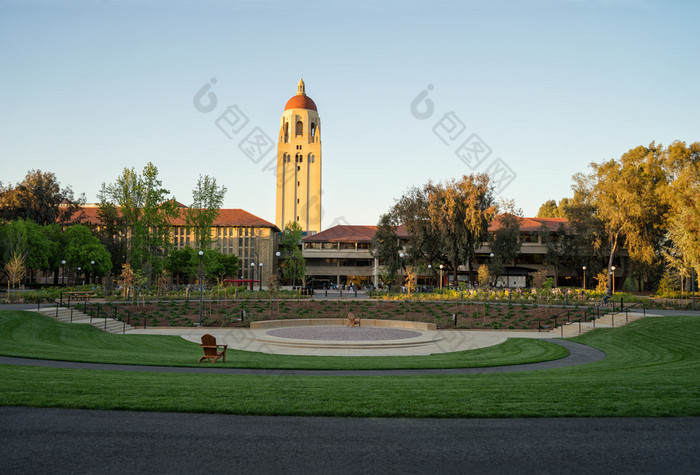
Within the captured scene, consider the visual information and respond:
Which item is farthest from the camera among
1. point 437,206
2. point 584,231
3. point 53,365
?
point 584,231

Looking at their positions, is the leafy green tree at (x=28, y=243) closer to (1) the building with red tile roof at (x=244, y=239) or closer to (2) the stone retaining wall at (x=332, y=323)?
(1) the building with red tile roof at (x=244, y=239)

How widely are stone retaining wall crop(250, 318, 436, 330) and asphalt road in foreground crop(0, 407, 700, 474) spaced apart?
19783 mm

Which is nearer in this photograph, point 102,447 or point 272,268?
point 102,447

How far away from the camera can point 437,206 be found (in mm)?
50594

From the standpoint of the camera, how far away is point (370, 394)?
338 inches

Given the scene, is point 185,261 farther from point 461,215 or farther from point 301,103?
point 301,103

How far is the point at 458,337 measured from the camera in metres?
23.8

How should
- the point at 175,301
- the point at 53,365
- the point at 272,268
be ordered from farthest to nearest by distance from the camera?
the point at 272,268 < the point at 175,301 < the point at 53,365

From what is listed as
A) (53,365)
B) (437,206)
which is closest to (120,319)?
(53,365)

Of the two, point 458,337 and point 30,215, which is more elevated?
point 30,215

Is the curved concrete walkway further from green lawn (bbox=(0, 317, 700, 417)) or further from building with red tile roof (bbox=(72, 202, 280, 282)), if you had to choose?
building with red tile roof (bbox=(72, 202, 280, 282))

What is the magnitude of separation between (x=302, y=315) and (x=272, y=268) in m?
58.7

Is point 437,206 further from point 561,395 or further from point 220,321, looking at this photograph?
point 561,395

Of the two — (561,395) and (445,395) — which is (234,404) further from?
(561,395)
